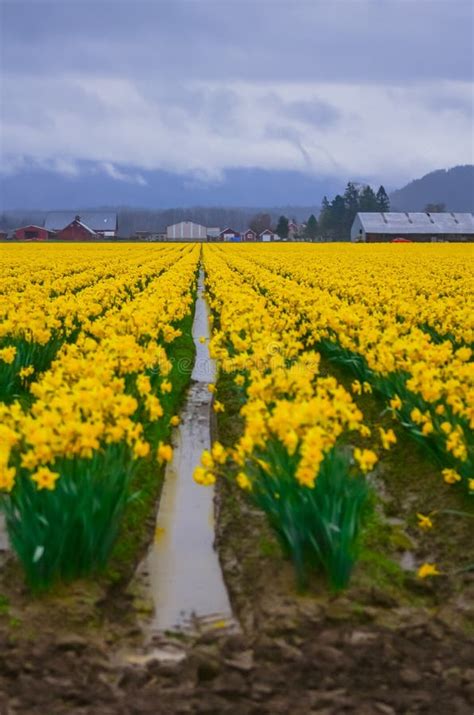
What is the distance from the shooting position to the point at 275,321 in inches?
461

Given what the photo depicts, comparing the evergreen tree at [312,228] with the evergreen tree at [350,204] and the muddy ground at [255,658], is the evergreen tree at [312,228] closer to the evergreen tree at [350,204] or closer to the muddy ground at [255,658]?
the evergreen tree at [350,204]

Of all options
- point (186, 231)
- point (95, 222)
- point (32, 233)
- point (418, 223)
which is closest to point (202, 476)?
point (418, 223)

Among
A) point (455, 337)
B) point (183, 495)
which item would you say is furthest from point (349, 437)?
point (455, 337)

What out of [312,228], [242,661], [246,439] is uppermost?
[312,228]

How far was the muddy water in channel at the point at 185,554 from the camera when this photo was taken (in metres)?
5.20

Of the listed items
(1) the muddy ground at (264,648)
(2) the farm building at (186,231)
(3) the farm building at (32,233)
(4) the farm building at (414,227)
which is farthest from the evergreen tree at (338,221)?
(1) the muddy ground at (264,648)

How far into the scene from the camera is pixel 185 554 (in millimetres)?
6078

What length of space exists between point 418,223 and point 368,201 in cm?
2708

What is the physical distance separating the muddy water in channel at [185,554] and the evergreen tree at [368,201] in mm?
116431

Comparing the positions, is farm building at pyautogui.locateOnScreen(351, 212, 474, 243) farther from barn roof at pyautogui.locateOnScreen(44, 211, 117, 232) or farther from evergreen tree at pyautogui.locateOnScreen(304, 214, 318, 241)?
barn roof at pyautogui.locateOnScreen(44, 211, 117, 232)

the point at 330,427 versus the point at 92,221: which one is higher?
the point at 92,221

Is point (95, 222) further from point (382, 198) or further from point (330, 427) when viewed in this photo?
point (330, 427)

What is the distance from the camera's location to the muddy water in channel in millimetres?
5203

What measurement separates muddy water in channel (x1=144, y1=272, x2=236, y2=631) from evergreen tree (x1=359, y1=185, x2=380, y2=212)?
116431mm
